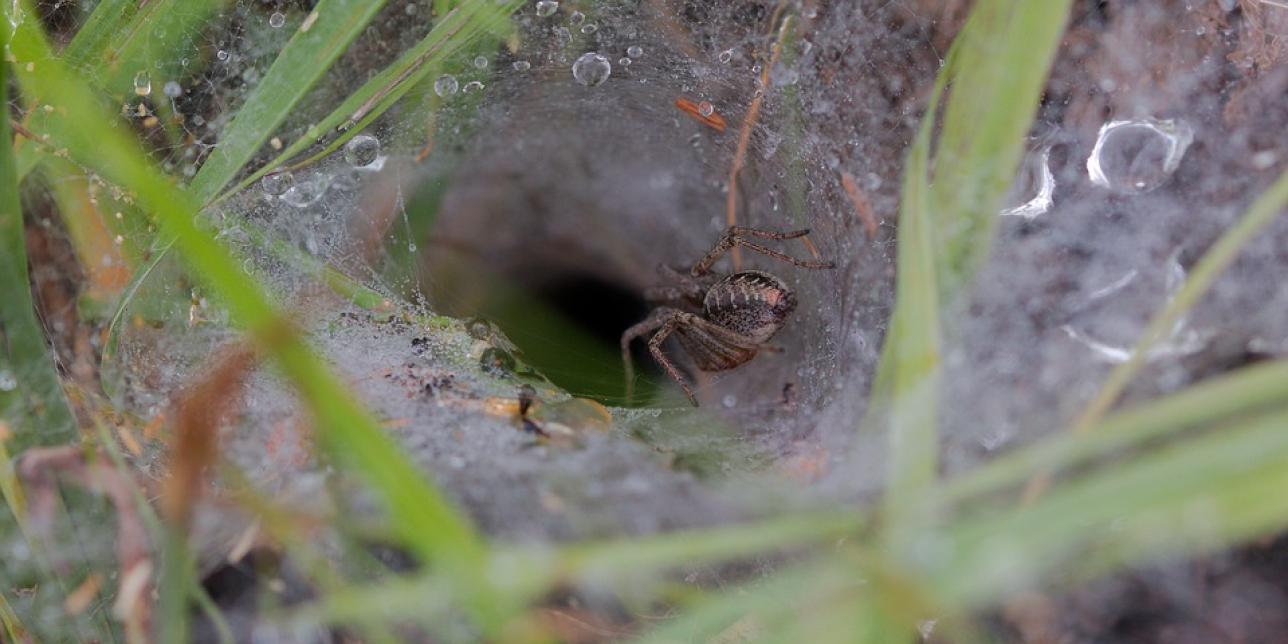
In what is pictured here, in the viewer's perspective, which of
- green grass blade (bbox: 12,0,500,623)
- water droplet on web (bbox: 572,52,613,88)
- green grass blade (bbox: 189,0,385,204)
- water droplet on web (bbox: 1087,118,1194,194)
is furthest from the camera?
water droplet on web (bbox: 572,52,613,88)

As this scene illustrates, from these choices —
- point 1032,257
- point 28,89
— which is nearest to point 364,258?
point 28,89

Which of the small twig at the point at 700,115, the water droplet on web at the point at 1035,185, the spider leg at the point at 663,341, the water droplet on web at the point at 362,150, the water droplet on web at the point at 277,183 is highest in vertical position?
the small twig at the point at 700,115

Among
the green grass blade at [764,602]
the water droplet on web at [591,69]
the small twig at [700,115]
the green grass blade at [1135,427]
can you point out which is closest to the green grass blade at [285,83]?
the water droplet on web at [591,69]

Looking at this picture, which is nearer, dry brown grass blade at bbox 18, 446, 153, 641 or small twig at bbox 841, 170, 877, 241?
dry brown grass blade at bbox 18, 446, 153, 641

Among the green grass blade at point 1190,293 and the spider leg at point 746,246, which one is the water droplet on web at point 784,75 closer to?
the spider leg at point 746,246

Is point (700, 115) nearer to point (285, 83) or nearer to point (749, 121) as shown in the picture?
point (749, 121)

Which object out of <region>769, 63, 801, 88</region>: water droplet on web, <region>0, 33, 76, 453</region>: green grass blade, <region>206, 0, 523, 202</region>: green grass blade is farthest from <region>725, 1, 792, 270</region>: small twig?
<region>0, 33, 76, 453</region>: green grass blade

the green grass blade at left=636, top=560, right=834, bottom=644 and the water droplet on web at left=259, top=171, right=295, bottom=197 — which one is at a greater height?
the water droplet on web at left=259, top=171, right=295, bottom=197

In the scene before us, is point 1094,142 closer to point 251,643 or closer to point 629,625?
point 629,625

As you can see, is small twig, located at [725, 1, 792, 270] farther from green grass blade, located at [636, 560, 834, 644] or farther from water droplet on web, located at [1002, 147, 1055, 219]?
green grass blade, located at [636, 560, 834, 644]
